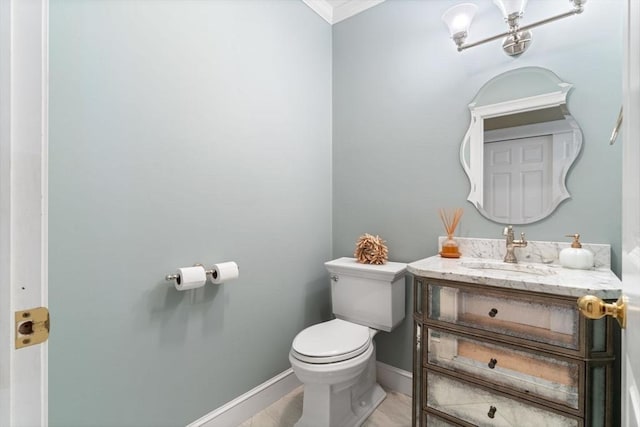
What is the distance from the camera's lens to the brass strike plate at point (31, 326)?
1.62 ft

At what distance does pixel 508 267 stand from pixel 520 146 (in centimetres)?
65

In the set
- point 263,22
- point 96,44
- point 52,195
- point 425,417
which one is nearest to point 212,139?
point 96,44

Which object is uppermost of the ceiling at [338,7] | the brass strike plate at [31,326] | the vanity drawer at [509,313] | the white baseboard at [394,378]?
the ceiling at [338,7]

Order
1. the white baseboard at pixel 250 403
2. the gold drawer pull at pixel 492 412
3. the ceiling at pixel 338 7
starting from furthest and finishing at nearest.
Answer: the ceiling at pixel 338 7 → the white baseboard at pixel 250 403 → the gold drawer pull at pixel 492 412

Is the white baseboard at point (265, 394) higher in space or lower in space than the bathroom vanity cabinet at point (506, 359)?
lower

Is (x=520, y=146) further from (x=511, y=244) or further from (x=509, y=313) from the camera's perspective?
(x=509, y=313)

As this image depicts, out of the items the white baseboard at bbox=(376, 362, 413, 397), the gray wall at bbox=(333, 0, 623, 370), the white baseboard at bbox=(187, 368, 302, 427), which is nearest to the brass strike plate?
the white baseboard at bbox=(187, 368, 302, 427)

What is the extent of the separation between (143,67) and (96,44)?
6.6 inches

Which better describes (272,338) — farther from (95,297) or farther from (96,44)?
(96,44)

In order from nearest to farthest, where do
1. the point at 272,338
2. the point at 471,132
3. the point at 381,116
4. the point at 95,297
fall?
the point at 95,297
the point at 471,132
the point at 272,338
the point at 381,116

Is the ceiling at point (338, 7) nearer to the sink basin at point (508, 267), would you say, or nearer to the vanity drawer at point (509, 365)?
the sink basin at point (508, 267)

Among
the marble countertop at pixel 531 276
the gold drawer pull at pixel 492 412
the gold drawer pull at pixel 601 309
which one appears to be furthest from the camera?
the gold drawer pull at pixel 492 412

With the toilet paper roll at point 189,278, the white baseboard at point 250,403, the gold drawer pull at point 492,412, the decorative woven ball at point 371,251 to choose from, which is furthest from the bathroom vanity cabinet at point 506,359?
the toilet paper roll at point 189,278

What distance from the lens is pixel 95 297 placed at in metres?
1.12
